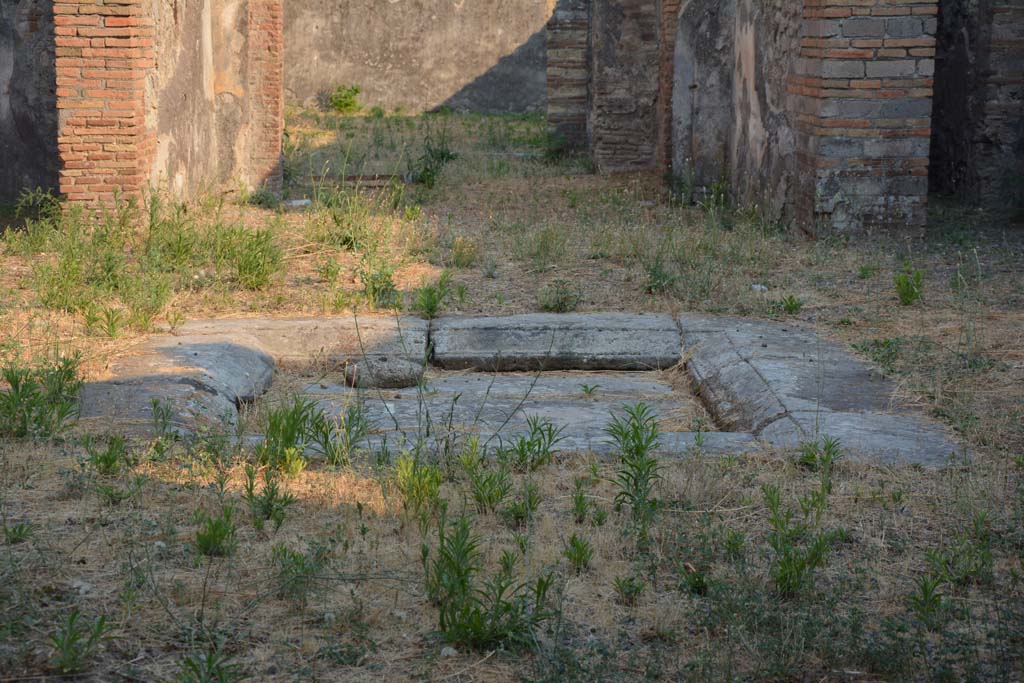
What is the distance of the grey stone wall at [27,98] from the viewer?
924 cm

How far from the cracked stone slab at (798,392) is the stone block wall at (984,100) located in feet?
14.2

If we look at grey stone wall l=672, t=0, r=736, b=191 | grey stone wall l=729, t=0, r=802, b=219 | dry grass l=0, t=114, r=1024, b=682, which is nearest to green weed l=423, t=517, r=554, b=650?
dry grass l=0, t=114, r=1024, b=682

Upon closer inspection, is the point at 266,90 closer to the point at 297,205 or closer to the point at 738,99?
the point at 297,205

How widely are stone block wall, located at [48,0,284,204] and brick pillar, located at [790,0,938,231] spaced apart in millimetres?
4527

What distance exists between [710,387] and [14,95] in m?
6.59

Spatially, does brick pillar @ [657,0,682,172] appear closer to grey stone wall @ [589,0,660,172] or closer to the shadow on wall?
grey stone wall @ [589,0,660,172]

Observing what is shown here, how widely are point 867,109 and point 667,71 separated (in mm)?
3372

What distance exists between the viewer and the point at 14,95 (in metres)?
9.48

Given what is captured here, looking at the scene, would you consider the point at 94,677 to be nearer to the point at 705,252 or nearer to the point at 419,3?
the point at 705,252

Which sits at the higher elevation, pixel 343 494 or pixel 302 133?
pixel 302 133

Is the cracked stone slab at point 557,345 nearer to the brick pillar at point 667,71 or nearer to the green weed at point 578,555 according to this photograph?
the green weed at point 578,555

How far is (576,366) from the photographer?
246 inches

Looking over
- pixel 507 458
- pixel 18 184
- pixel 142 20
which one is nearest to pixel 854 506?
pixel 507 458

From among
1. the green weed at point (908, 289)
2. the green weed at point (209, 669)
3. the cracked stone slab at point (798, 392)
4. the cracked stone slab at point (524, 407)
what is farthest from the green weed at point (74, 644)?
the green weed at point (908, 289)
